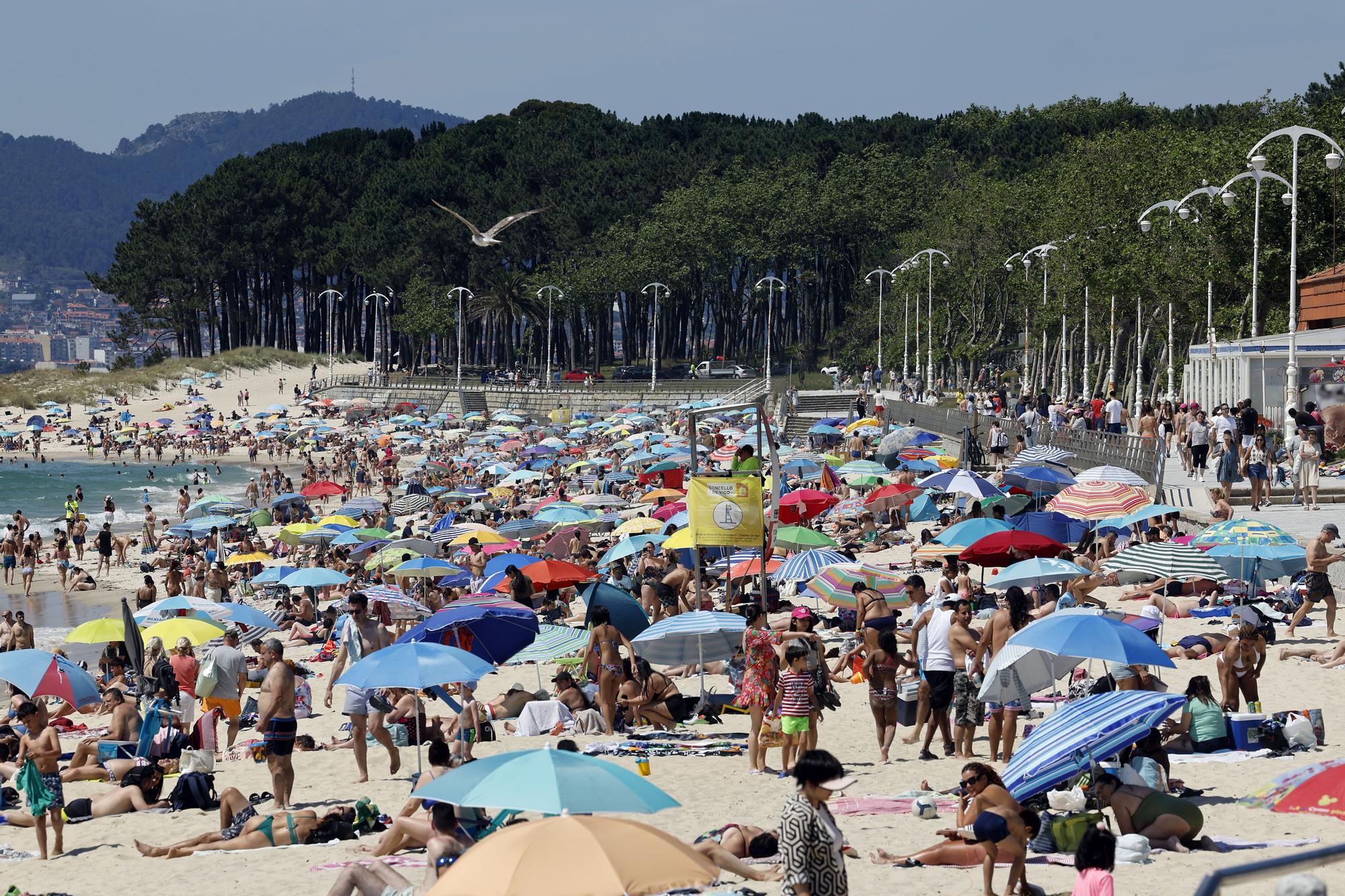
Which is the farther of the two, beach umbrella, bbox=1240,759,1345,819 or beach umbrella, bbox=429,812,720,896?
beach umbrella, bbox=1240,759,1345,819

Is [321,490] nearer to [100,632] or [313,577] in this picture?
[313,577]

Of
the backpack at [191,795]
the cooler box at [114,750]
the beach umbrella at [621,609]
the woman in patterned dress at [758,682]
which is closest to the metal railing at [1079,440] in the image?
the beach umbrella at [621,609]

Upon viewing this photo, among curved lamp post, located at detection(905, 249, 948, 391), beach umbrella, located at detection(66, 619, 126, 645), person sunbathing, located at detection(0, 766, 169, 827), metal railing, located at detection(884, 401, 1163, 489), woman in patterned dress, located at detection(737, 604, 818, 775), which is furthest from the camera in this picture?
curved lamp post, located at detection(905, 249, 948, 391)

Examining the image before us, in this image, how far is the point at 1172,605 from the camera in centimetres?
1579

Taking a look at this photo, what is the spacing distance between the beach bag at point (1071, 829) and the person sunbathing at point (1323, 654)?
5600 millimetres

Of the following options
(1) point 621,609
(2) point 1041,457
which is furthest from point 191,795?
(2) point 1041,457

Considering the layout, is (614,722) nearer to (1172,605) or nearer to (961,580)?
(961,580)

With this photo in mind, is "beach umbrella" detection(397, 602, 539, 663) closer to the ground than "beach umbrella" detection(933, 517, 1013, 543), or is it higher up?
closer to the ground

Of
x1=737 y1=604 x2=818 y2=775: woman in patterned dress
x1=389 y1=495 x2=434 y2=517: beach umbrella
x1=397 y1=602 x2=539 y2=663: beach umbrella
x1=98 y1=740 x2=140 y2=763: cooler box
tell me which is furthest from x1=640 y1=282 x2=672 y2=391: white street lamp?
x1=737 y1=604 x2=818 y2=775: woman in patterned dress

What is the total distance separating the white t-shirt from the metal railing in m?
11.9

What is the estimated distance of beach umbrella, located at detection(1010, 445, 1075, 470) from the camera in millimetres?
23344

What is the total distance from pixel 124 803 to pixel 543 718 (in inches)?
133

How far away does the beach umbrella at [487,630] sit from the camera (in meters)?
12.8

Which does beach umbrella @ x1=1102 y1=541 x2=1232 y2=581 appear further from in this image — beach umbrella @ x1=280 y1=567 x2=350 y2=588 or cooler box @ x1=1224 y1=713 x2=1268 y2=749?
beach umbrella @ x1=280 y1=567 x2=350 y2=588
